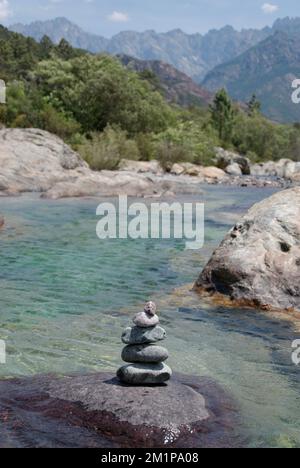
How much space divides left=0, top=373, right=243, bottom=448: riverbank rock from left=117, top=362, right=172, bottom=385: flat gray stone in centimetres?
8

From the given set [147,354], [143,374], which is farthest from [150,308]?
[143,374]

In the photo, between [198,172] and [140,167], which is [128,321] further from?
[198,172]

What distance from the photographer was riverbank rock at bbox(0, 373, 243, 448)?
454cm

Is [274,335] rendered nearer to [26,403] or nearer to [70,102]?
[26,403]

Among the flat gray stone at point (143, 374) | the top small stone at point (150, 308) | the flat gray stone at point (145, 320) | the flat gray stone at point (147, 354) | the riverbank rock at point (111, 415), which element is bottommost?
the riverbank rock at point (111, 415)

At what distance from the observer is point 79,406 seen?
5.04 metres

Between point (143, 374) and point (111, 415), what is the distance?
649 mm

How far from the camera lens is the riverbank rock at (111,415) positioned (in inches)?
179

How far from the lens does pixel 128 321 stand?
27.3 ft

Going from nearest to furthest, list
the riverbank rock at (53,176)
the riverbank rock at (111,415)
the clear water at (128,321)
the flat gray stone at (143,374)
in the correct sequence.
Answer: the riverbank rock at (111,415) < the flat gray stone at (143,374) < the clear water at (128,321) < the riverbank rock at (53,176)

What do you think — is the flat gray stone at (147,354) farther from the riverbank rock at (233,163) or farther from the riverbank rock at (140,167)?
the riverbank rock at (233,163)

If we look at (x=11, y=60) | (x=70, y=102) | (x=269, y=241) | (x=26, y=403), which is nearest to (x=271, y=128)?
(x=11, y=60)

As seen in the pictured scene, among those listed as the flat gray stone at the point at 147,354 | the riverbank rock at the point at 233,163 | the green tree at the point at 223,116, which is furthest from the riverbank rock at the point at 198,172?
the green tree at the point at 223,116

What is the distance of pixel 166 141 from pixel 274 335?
42.4 m
